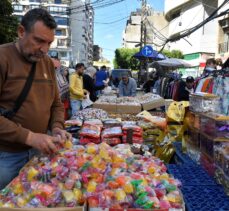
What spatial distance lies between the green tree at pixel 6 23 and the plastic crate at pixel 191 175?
729 inches

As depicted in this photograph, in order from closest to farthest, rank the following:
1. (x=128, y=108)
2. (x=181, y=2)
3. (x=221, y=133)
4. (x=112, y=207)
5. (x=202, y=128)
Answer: (x=112, y=207) < (x=221, y=133) < (x=202, y=128) < (x=128, y=108) < (x=181, y=2)

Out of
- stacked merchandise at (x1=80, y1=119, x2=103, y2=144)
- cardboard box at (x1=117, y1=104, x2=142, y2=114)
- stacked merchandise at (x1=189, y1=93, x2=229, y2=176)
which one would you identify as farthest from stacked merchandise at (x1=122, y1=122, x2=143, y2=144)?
cardboard box at (x1=117, y1=104, x2=142, y2=114)

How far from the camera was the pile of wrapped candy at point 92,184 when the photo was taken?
1801 mm

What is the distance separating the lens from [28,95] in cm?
233

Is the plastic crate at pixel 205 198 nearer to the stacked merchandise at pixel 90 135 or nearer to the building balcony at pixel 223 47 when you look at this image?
the stacked merchandise at pixel 90 135

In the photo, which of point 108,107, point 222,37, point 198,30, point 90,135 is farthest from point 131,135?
point 198,30

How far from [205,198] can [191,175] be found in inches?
21.1

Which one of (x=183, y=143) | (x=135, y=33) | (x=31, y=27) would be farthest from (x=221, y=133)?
(x=135, y=33)

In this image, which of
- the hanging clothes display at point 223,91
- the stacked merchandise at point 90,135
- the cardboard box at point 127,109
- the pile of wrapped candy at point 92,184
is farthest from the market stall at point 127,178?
the cardboard box at point 127,109

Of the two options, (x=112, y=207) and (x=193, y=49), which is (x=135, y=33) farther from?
(x=112, y=207)

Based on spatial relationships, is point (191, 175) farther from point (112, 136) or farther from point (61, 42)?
point (61, 42)

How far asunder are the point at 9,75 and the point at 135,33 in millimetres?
77952

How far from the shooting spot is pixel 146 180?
2.00 m

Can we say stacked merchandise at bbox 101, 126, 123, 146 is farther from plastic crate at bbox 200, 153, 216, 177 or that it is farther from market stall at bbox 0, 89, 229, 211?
plastic crate at bbox 200, 153, 216, 177
